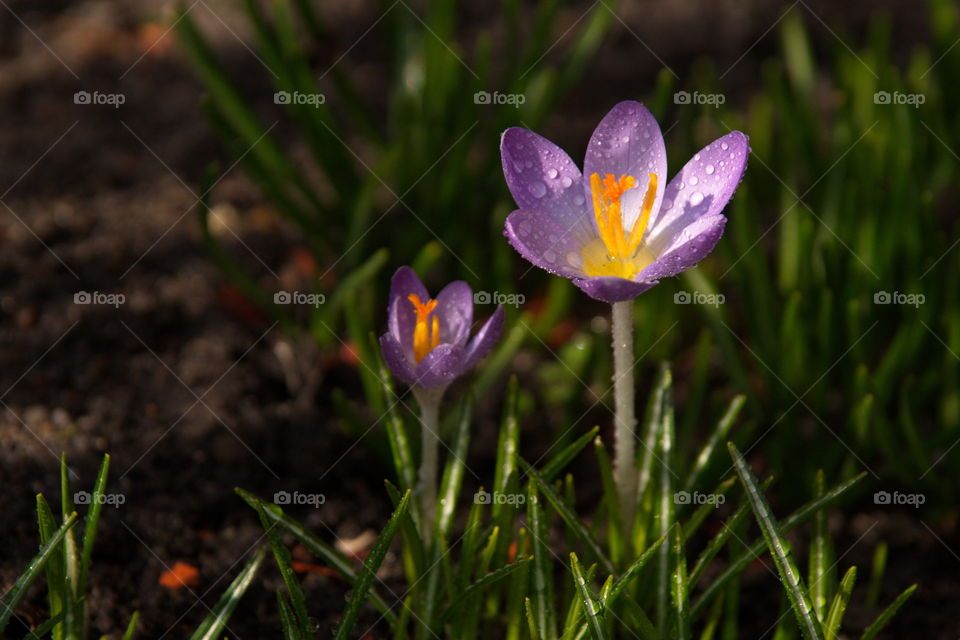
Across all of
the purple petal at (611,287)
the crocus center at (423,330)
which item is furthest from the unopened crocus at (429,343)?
the purple petal at (611,287)

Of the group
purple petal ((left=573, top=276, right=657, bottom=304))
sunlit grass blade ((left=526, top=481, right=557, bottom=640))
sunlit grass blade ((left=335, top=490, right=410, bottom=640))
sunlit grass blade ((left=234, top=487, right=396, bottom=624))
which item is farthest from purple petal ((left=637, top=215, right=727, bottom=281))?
sunlit grass blade ((left=234, top=487, right=396, bottom=624))

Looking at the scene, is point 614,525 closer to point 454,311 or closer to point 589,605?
point 589,605

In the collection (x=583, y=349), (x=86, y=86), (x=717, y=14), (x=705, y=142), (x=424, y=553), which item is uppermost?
(x=717, y=14)

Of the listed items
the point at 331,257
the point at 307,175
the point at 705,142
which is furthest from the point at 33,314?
the point at 705,142

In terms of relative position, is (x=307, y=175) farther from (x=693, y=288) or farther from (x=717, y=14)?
(x=717, y=14)

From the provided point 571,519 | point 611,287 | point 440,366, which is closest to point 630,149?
point 611,287

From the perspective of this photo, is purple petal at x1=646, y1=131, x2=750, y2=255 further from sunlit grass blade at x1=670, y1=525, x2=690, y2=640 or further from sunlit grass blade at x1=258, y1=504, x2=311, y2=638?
sunlit grass blade at x1=258, y1=504, x2=311, y2=638
